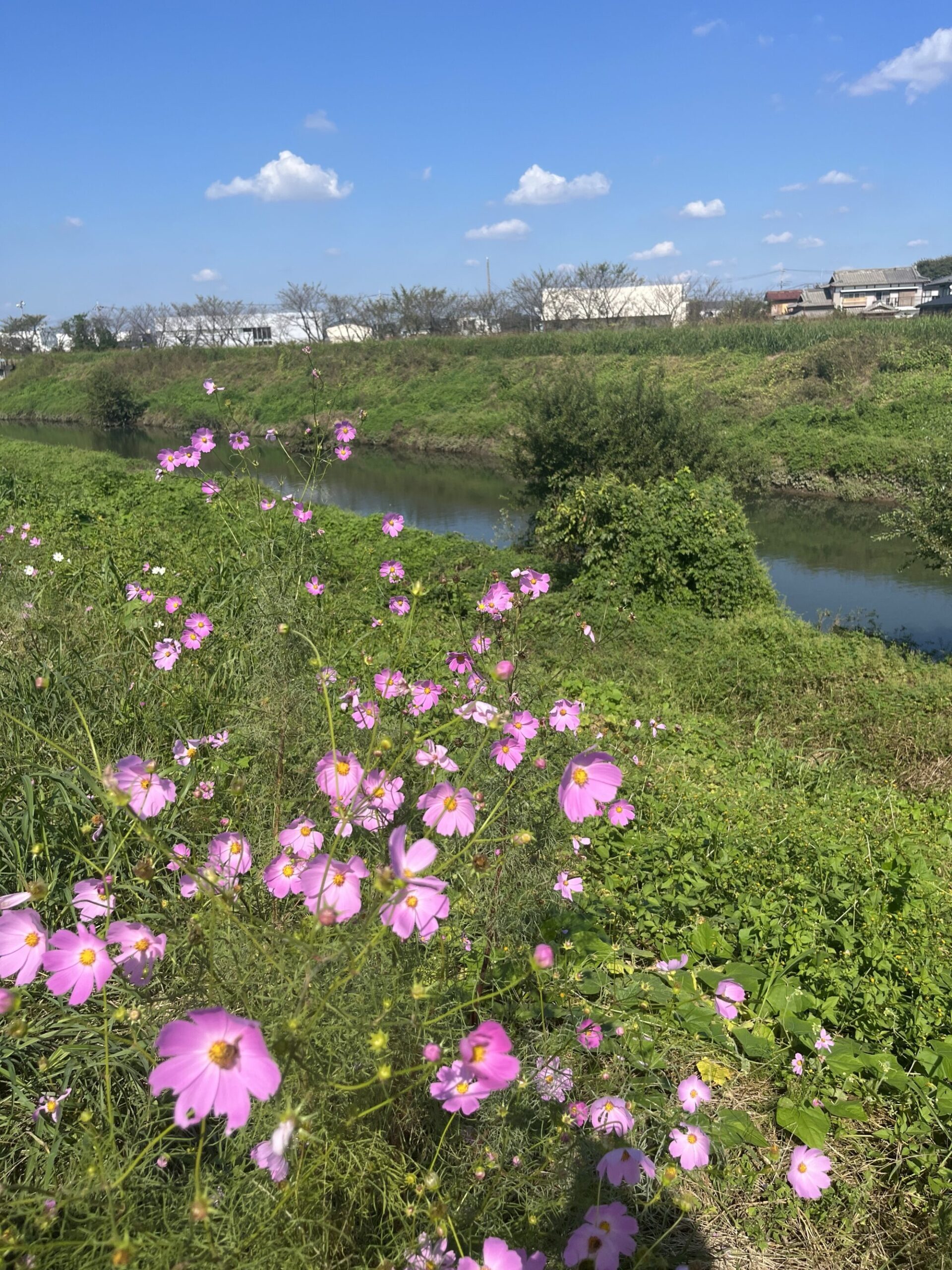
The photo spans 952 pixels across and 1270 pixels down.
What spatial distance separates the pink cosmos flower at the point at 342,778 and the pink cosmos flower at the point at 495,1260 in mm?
488

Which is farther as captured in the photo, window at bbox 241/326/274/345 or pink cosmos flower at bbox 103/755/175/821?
window at bbox 241/326/274/345

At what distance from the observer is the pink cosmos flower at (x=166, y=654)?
195 cm

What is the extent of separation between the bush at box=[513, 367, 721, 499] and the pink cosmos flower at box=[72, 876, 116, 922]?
8462 mm

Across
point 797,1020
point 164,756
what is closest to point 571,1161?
point 797,1020

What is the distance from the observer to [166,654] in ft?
6.58

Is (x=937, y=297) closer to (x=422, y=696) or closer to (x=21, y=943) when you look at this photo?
(x=422, y=696)

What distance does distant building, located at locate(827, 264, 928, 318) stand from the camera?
1619 inches

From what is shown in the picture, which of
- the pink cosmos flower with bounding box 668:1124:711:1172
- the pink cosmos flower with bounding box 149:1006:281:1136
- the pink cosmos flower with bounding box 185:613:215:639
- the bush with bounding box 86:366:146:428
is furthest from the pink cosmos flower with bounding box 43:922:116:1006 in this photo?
the bush with bounding box 86:366:146:428

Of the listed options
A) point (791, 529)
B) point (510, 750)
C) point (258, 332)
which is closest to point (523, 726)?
point (510, 750)

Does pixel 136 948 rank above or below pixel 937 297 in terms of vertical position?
below

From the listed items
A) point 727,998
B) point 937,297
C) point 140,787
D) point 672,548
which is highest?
point 937,297

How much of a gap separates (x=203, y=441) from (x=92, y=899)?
2033mm

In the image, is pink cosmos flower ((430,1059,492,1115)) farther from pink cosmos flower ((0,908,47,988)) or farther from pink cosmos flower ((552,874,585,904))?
pink cosmos flower ((552,874,585,904))

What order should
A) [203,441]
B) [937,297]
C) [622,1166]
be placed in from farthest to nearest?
1. [937,297]
2. [203,441]
3. [622,1166]
